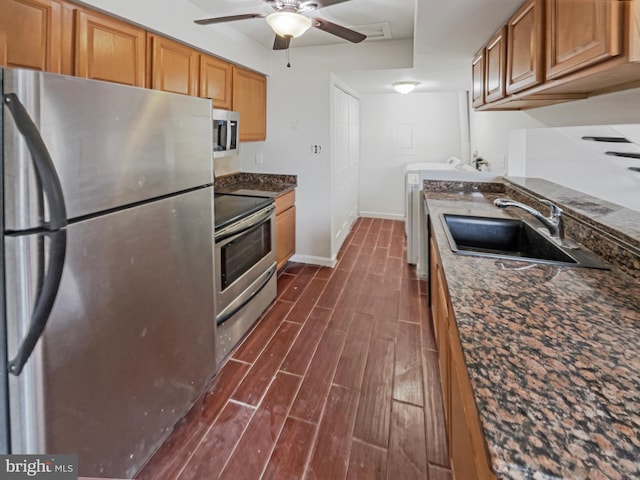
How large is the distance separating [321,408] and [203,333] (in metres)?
0.74

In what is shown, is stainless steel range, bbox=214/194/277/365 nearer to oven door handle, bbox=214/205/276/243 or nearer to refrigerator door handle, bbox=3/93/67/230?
oven door handle, bbox=214/205/276/243

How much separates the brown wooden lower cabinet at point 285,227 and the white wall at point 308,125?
0.11 metres

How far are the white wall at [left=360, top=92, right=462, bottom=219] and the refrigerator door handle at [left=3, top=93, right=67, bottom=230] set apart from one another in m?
5.36

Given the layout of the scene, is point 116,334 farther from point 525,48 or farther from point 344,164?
point 344,164

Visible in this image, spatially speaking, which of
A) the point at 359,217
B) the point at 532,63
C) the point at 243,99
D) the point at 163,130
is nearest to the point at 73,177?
the point at 163,130

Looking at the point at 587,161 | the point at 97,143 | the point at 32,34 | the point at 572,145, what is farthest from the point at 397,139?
the point at 97,143

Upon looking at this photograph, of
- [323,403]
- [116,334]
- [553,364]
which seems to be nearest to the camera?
Result: [553,364]

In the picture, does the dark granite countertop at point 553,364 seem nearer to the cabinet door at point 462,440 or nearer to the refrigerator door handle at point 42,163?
the cabinet door at point 462,440

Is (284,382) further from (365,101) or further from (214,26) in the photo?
(365,101)

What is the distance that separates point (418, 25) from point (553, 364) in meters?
2.08

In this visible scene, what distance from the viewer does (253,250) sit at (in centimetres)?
253

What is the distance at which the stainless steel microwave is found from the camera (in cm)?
259

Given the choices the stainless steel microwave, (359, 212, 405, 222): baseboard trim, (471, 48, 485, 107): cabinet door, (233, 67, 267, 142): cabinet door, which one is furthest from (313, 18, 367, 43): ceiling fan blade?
(359, 212, 405, 222): baseboard trim

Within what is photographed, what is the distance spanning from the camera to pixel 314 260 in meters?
3.91
